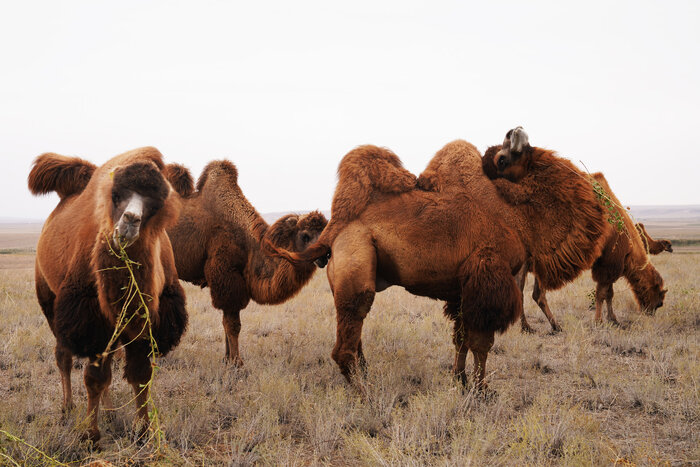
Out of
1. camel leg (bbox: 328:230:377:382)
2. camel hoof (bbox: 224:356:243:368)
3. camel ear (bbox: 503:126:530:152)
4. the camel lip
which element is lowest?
camel hoof (bbox: 224:356:243:368)

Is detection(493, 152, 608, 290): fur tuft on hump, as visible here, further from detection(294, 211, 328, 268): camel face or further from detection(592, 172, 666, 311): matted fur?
detection(592, 172, 666, 311): matted fur

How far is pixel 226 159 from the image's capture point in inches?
276

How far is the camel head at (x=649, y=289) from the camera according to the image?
28.4ft

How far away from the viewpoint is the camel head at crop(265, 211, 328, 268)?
6.21 meters

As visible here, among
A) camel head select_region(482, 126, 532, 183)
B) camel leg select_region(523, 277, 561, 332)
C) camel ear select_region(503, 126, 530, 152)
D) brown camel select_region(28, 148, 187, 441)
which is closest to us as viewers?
brown camel select_region(28, 148, 187, 441)

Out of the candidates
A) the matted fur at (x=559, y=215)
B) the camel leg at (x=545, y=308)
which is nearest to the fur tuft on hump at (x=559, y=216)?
the matted fur at (x=559, y=215)

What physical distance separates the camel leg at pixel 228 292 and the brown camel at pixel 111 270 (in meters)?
1.85

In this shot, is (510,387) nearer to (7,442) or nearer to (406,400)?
(406,400)

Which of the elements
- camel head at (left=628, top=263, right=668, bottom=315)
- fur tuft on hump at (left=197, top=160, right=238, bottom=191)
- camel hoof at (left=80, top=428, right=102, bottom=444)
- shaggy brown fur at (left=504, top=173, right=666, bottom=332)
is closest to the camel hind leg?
camel hoof at (left=80, top=428, right=102, bottom=444)

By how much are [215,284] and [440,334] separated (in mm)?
3873

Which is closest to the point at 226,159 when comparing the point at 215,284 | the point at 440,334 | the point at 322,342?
the point at 215,284

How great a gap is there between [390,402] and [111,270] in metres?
2.93

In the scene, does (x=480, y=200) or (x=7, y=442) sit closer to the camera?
(x=7, y=442)

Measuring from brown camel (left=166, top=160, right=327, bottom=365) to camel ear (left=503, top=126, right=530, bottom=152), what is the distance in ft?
8.54
